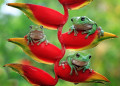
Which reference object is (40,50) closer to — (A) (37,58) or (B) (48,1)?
(A) (37,58)

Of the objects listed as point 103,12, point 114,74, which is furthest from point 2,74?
point 103,12

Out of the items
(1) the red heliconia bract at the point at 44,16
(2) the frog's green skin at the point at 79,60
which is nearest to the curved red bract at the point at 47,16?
(1) the red heliconia bract at the point at 44,16

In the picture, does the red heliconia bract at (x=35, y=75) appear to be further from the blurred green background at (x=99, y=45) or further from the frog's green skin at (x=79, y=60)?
the blurred green background at (x=99, y=45)

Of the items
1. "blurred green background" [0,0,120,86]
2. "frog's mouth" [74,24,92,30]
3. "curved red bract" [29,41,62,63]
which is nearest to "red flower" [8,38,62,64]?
"curved red bract" [29,41,62,63]

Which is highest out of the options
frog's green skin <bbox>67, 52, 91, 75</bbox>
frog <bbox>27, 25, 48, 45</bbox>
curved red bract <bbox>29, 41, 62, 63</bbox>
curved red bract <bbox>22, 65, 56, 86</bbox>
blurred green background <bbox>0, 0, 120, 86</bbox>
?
frog <bbox>27, 25, 48, 45</bbox>

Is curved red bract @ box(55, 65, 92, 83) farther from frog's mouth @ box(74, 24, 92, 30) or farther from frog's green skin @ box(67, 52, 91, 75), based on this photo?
frog's mouth @ box(74, 24, 92, 30)

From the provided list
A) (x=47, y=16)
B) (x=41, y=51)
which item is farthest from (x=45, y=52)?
(x=47, y=16)

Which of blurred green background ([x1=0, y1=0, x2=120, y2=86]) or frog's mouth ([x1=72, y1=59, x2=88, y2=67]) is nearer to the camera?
frog's mouth ([x1=72, y1=59, x2=88, y2=67])
